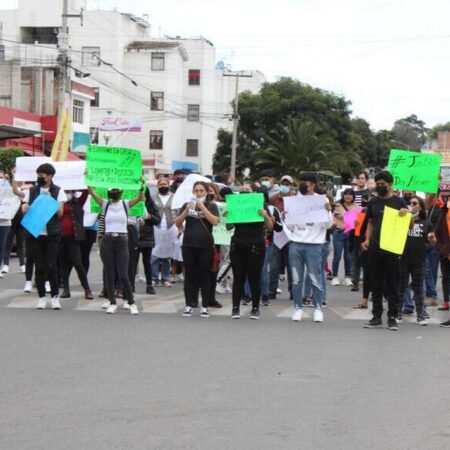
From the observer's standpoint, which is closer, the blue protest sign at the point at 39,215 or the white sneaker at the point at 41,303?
the blue protest sign at the point at 39,215

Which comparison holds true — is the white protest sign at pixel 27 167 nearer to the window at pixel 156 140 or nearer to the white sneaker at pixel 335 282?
the white sneaker at pixel 335 282

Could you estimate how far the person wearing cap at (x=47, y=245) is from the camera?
13242mm

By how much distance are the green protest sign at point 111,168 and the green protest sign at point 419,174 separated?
3792 mm

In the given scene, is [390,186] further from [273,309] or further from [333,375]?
[333,375]

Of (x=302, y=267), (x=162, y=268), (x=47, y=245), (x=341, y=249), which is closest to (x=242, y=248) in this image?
(x=302, y=267)

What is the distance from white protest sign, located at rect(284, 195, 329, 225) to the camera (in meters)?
13.0

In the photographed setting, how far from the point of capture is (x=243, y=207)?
42.9ft

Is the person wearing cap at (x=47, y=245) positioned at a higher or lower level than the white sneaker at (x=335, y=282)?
higher

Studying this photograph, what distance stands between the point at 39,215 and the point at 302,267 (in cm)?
364

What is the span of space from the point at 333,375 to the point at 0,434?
11.3 ft

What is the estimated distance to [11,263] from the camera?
72.0 feet

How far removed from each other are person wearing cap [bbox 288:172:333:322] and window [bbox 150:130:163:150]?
71.1m

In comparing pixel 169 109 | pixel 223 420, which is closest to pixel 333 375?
pixel 223 420

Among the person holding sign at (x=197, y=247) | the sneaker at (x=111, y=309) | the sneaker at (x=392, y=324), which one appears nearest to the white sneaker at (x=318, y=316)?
the sneaker at (x=392, y=324)
